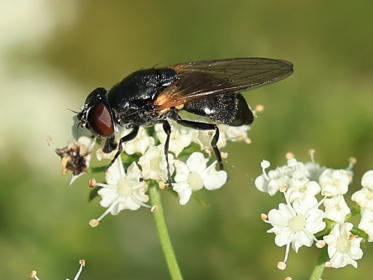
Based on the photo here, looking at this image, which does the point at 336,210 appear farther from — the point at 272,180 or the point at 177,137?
the point at 177,137

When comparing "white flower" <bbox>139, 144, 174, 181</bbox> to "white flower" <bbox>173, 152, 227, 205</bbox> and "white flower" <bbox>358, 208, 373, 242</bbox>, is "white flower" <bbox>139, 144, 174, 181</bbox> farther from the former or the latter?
"white flower" <bbox>358, 208, 373, 242</bbox>

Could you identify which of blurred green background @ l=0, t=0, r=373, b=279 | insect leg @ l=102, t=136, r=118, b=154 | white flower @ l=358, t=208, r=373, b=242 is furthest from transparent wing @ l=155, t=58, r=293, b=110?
blurred green background @ l=0, t=0, r=373, b=279

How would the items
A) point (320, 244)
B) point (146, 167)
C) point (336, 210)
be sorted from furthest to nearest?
point (146, 167), point (336, 210), point (320, 244)

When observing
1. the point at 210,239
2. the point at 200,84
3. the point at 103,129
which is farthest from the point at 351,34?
the point at 103,129

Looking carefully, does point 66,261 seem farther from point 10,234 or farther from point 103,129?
point 103,129

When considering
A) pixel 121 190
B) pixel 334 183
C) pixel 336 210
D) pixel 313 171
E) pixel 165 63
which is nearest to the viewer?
pixel 336 210

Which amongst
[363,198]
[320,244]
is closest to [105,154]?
[320,244]
